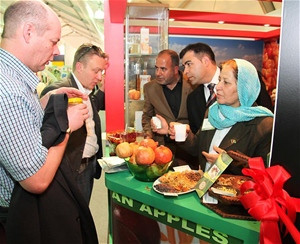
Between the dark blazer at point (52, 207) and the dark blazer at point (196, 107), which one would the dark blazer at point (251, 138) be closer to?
the dark blazer at point (52, 207)

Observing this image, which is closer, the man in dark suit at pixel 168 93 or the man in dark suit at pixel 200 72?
the man in dark suit at pixel 200 72

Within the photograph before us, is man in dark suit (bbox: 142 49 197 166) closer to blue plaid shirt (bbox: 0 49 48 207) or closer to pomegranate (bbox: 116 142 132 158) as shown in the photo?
pomegranate (bbox: 116 142 132 158)

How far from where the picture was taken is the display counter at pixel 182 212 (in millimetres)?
1283

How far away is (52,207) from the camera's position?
Result: 135cm

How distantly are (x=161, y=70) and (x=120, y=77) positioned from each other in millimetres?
1414

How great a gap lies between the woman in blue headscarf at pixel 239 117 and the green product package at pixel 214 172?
0.24m

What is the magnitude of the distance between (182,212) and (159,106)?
6.85 feet

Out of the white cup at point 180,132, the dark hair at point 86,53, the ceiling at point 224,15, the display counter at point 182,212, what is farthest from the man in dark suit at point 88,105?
the ceiling at point 224,15

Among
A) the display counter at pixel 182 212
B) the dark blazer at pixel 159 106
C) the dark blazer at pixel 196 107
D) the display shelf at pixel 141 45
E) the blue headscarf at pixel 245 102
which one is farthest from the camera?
the display shelf at pixel 141 45

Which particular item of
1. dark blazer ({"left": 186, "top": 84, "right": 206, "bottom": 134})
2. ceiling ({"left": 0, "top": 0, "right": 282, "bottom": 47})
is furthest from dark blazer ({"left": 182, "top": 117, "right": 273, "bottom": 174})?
ceiling ({"left": 0, "top": 0, "right": 282, "bottom": 47})

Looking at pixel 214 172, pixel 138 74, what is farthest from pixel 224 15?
pixel 214 172

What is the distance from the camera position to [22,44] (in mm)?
1378

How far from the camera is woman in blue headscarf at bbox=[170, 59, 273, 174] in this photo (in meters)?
1.79

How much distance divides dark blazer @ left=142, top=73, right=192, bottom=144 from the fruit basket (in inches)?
56.4
